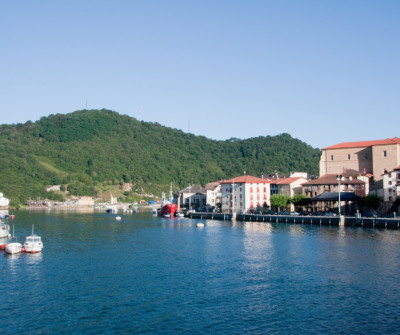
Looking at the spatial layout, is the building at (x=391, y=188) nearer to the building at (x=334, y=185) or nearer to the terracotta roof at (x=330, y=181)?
the building at (x=334, y=185)

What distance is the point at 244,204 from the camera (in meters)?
129

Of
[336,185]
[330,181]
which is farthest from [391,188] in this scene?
[330,181]

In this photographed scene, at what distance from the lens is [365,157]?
413 ft

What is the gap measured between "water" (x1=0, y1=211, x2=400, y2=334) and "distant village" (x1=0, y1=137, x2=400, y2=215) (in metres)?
44.8

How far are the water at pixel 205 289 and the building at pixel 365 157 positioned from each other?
57.2 metres

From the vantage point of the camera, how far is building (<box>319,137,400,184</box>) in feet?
384

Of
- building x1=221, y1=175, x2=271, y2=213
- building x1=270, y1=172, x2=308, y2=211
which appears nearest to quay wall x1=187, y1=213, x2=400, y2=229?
building x1=221, y1=175, x2=271, y2=213

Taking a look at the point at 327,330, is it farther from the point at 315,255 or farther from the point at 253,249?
the point at 253,249

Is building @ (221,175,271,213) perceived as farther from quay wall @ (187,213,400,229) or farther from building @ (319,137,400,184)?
building @ (319,137,400,184)

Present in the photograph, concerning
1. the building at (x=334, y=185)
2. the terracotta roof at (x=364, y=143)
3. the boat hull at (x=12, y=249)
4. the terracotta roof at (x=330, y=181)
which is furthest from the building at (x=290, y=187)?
the boat hull at (x=12, y=249)

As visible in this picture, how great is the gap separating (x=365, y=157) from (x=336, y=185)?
610 inches

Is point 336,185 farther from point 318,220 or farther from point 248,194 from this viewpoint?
point 248,194

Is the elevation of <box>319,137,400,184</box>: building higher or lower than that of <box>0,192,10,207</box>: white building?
higher

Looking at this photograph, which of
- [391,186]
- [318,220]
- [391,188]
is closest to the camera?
[391,188]
